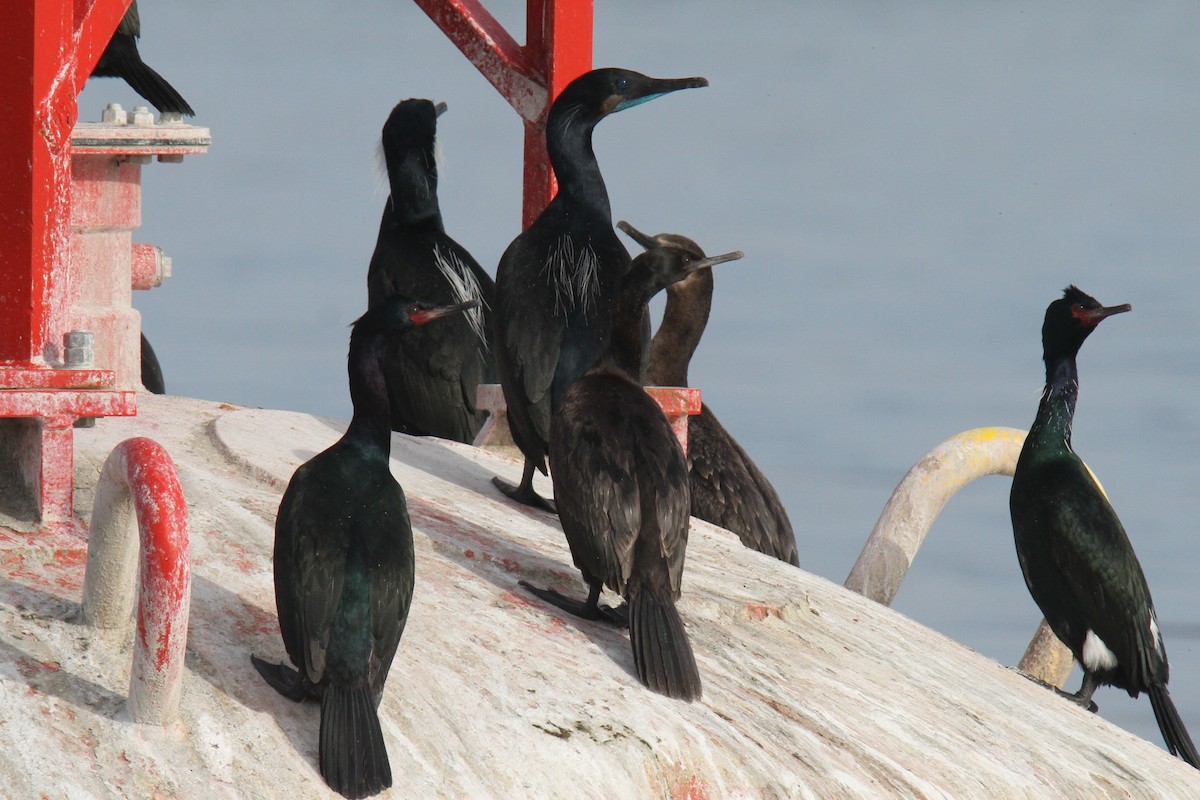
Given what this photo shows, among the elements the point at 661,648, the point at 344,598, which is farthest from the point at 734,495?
the point at 344,598

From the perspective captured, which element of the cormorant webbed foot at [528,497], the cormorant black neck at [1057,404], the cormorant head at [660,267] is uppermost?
the cormorant head at [660,267]

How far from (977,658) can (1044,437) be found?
143cm

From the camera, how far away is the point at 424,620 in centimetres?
420

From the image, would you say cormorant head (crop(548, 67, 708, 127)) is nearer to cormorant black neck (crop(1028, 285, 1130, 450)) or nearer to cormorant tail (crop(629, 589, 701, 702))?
cormorant black neck (crop(1028, 285, 1130, 450))

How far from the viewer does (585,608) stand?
15.1 feet

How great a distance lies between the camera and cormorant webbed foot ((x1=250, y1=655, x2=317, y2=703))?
11.7ft

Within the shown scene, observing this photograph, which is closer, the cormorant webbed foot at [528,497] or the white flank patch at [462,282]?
the cormorant webbed foot at [528,497]

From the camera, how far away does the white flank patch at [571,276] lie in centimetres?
565

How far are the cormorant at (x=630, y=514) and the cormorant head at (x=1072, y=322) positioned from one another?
319 centimetres

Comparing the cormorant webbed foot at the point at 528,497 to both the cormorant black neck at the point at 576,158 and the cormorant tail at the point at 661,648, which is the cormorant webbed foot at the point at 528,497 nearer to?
the cormorant black neck at the point at 576,158

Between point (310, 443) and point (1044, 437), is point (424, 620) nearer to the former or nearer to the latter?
point (310, 443)

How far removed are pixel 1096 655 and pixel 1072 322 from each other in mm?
1608

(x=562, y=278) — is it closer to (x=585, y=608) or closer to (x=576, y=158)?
(x=576, y=158)

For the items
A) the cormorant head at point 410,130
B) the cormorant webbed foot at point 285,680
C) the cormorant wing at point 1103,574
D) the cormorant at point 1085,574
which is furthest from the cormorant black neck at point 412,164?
the cormorant webbed foot at point 285,680
